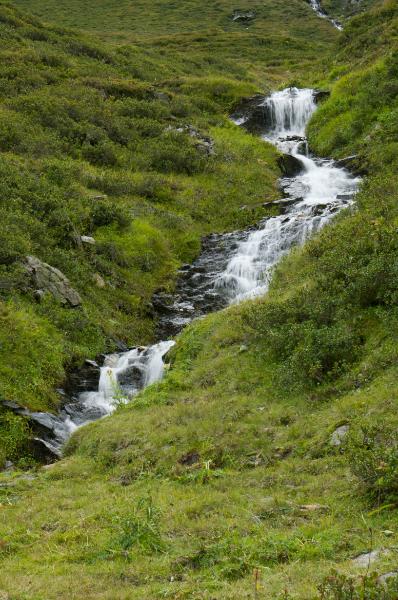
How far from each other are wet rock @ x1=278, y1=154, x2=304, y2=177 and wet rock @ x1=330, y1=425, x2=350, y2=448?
75.6ft

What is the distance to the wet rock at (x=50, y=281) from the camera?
54.0 ft

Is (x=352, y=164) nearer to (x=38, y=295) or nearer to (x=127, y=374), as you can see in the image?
(x=127, y=374)

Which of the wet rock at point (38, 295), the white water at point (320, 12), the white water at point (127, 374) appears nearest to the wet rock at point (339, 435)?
the white water at point (127, 374)

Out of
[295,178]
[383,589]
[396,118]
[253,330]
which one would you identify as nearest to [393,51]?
[396,118]

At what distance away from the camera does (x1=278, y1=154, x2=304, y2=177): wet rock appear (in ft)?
97.7

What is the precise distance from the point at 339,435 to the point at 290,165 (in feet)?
78.3

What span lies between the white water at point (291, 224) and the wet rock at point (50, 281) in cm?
534

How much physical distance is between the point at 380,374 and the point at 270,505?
11.2 ft

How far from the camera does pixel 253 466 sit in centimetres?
848

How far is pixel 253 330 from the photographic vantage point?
12805 mm

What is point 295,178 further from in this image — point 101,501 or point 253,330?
point 101,501

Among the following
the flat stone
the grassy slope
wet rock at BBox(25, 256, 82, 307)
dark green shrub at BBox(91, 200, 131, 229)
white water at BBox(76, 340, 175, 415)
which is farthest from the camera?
dark green shrub at BBox(91, 200, 131, 229)

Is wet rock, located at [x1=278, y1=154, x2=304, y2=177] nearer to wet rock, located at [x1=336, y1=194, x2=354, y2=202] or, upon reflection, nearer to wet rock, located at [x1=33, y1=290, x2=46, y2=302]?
wet rock, located at [x1=336, y1=194, x2=354, y2=202]

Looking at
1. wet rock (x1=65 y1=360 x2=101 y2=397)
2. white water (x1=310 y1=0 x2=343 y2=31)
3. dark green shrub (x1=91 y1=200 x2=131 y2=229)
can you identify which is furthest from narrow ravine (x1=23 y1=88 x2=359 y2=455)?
white water (x1=310 y1=0 x2=343 y2=31)
